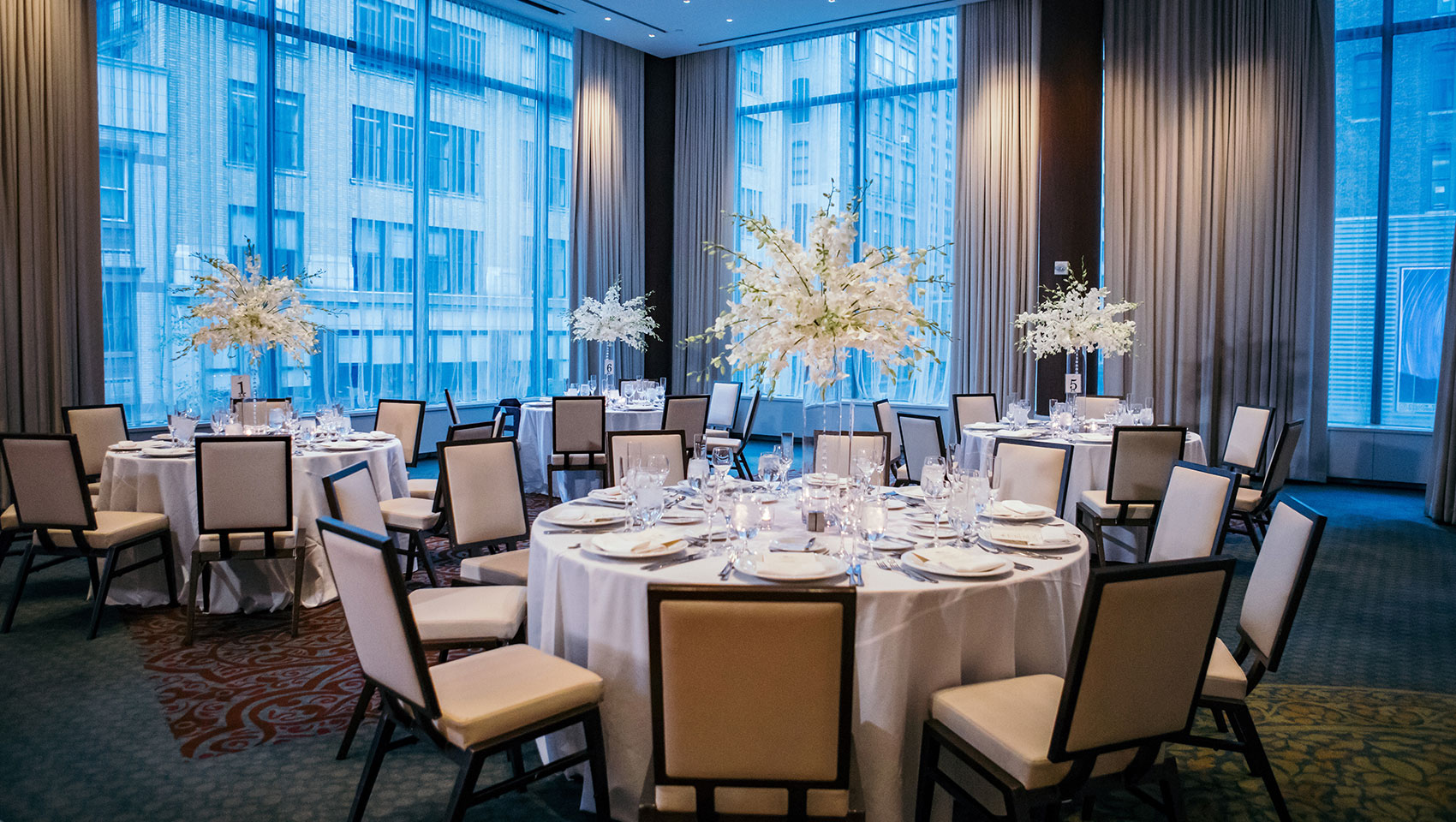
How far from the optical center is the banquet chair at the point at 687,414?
7242mm

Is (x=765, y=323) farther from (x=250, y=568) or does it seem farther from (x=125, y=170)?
(x=125, y=170)

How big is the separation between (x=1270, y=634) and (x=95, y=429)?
661cm

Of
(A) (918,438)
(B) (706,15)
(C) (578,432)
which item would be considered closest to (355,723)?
(C) (578,432)

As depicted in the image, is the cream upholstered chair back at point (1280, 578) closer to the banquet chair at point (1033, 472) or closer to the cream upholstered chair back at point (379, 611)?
the banquet chair at point (1033, 472)

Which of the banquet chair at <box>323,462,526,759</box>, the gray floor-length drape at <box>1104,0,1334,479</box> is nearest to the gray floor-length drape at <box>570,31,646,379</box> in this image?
the gray floor-length drape at <box>1104,0,1334,479</box>

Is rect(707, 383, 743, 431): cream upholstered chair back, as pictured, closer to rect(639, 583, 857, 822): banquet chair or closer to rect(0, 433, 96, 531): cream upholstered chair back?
rect(0, 433, 96, 531): cream upholstered chair back

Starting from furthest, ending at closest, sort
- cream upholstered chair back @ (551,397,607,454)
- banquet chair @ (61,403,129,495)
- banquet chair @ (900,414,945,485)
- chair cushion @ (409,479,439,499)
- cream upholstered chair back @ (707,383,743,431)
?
cream upholstered chair back @ (707,383,743,431)
cream upholstered chair back @ (551,397,607,454)
banquet chair @ (900,414,945,485)
banquet chair @ (61,403,129,495)
chair cushion @ (409,479,439,499)

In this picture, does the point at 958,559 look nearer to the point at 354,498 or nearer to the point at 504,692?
the point at 504,692

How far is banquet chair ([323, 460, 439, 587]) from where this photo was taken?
3129 millimetres

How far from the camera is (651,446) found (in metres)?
4.57

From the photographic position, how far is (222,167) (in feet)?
26.2

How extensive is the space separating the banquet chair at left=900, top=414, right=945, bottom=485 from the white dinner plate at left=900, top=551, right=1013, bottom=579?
362 cm

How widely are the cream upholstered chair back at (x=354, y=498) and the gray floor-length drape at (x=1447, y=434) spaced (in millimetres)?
7922

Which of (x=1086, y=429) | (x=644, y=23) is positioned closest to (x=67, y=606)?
(x=1086, y=429)
